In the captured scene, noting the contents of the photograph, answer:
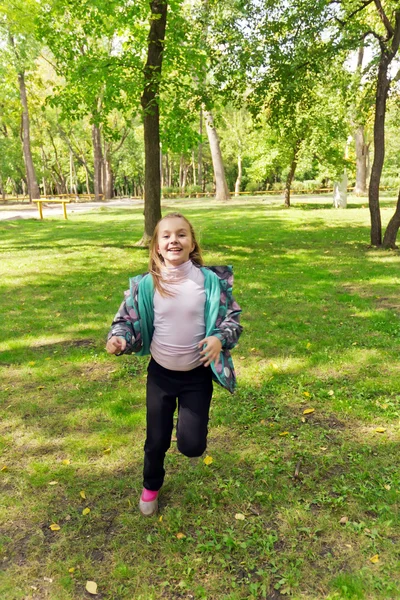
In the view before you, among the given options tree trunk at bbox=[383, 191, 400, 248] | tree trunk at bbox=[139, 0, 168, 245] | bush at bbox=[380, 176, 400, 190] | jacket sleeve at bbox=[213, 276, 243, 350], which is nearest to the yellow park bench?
tree trunk at bbox=[139, 0, 168, 245]

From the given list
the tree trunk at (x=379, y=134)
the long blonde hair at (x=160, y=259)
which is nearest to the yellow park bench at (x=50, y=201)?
the tree trunk at (x=379, y=134)

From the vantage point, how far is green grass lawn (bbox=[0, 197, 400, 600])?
268 cm

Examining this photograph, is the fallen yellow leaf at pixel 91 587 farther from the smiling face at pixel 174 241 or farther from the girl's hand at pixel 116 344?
the smiling face at pixel 174 241

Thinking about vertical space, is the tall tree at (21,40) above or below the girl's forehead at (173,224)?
above

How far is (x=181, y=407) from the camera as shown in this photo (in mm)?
2971

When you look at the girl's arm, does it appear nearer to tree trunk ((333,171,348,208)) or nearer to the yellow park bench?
the yellow park bench

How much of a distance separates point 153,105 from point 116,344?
9.60 m

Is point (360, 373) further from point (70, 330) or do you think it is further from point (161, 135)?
point (161, 135)

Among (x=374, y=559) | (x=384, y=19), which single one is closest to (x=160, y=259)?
(x=374, y=559)

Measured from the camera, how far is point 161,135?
1238 cm

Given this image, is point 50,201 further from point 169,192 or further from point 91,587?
point 169,192

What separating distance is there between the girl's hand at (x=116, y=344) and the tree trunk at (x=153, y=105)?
904 centimetres

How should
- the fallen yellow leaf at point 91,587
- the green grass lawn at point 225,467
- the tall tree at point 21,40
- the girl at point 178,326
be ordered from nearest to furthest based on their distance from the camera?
the fallen yellow leaf at point 91,587 < the green grass lawn at point 225,467 < the girl at point 178,326 < the tall tree at point 21,40

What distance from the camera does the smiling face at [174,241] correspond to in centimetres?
290
